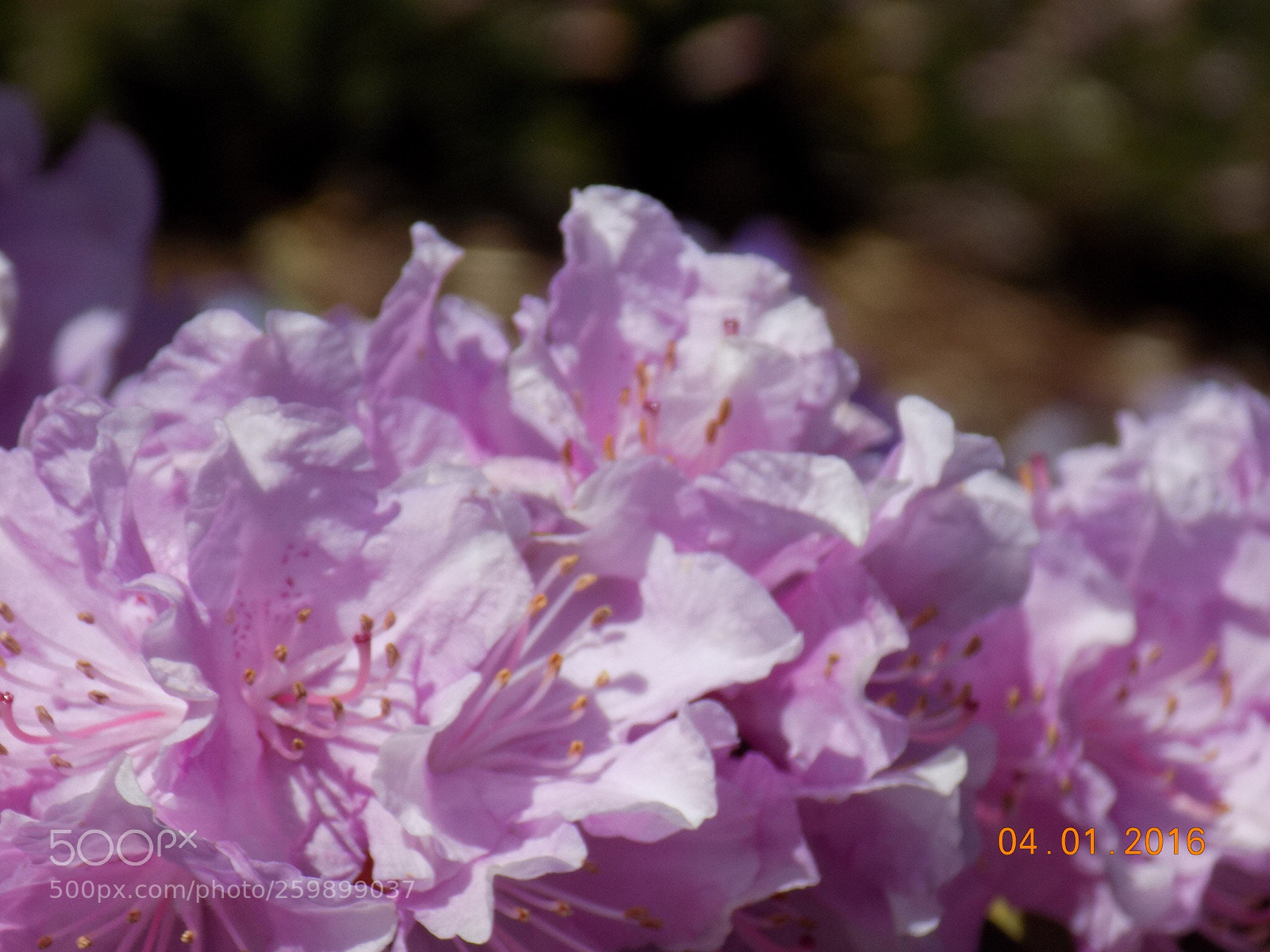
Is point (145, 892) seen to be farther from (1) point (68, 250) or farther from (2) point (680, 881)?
(1) point (68, 250)

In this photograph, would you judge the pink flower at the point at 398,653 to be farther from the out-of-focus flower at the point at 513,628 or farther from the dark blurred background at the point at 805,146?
the dark blurred background at the point at 805,146

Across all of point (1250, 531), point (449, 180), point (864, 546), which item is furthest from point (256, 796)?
point (449, 180)

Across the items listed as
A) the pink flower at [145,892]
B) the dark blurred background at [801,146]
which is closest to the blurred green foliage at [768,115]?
the dark blurred background at [801,146]

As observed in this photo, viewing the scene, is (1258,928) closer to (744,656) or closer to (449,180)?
(744,656)

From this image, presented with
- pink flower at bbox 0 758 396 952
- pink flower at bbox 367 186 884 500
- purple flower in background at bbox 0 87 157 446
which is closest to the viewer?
pink flower at bbox 0 758 396 952

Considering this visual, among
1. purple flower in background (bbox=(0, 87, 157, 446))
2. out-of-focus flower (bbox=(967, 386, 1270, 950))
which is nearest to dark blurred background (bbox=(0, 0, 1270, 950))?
purple flower in background (bbox=(0, 87, 157, 446))

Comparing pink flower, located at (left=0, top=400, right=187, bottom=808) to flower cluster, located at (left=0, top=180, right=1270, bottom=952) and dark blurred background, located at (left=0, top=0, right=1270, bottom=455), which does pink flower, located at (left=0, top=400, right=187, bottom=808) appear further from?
dark blurred background, located at (left=0, top=0, right=1270, bottom=455)
